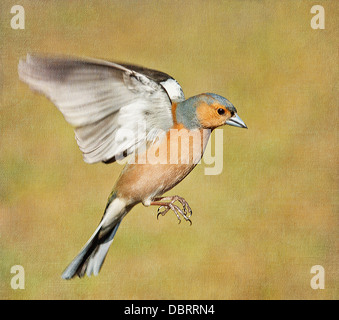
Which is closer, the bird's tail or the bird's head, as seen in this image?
the bird's head

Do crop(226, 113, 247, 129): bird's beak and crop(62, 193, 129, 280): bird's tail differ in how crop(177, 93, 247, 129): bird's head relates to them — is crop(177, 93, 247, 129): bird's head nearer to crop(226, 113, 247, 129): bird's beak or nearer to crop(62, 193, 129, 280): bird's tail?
crop(226, 113, 247, 129): bird's beak

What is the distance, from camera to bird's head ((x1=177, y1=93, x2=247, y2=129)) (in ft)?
5.49

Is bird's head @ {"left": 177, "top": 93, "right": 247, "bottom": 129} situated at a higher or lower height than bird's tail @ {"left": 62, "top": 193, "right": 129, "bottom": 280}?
higher

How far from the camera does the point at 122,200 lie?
5.81ft

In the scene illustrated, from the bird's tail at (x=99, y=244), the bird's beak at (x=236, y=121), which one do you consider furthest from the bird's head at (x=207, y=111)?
the bird's tail at (x=99, y=244)

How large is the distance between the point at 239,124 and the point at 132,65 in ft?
1.58

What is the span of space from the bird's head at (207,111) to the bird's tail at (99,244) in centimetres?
43

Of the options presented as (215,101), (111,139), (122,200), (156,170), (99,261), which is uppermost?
(215,101)

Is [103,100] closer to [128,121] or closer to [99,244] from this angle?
[128,121]

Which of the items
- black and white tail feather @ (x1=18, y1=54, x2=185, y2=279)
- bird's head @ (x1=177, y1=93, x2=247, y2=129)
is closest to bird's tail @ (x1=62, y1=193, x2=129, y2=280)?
black and white tail feather @ (x1=18, y1=54, x2=185, y2=279)

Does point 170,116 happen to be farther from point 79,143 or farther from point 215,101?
point 79,143

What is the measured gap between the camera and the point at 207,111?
1.68 metres

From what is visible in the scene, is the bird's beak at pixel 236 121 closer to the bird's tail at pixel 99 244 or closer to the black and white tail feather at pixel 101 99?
the black and white tail feather at pixel 101 99

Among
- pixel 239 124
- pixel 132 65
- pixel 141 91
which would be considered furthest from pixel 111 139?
pixel 239 124
